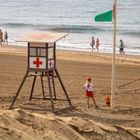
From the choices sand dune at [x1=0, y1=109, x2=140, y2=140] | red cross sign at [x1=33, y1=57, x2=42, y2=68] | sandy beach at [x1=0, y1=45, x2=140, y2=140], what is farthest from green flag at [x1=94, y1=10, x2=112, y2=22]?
sand dune at [x1=0, y1=109, x2=140, y2=140]

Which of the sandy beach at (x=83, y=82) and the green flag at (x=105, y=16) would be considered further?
the green flag at (x=105, y=16)

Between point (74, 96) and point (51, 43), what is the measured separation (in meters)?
3.76

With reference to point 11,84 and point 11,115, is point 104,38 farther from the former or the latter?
point 11,115

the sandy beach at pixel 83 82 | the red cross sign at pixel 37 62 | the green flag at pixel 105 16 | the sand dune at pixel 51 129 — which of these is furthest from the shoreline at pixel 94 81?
the sand dune at pixel 51 129

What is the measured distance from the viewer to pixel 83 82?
21625 millimetres

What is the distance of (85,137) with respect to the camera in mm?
10375

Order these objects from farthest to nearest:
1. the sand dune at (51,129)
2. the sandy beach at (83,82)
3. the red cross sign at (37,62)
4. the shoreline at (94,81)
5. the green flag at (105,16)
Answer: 1. the green flag at (105,16)
2. the shoreline at (94,81)
3. the sandy beach at (83,82)
4. the red cross sign at (37,62)
5. the sand dune at (51,129)

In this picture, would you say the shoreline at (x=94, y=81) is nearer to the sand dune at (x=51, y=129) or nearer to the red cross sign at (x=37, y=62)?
the red cross sign at (x=37, y=62)

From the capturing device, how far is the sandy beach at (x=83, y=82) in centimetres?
1541

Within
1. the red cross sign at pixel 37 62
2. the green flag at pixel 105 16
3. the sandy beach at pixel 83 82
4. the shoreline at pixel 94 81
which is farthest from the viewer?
the green flag at pixel 105 16

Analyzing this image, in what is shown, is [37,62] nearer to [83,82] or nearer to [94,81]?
[83,82]

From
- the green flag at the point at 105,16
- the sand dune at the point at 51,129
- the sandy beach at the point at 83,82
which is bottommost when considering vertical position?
the sandy beach at the point at 83,82

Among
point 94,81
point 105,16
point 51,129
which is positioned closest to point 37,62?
point 105,16

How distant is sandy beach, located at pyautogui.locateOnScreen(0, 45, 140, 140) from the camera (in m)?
15.4
